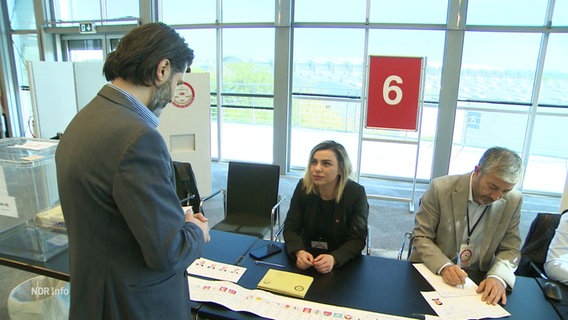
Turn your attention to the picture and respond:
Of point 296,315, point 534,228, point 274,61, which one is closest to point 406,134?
point 274,61

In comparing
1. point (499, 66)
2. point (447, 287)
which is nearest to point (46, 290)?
point (447, 287)

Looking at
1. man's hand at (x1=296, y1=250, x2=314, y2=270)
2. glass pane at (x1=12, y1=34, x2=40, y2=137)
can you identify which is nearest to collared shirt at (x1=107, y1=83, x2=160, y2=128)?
man's hand at (x1=296, y1=250, x2=314, y2=270)

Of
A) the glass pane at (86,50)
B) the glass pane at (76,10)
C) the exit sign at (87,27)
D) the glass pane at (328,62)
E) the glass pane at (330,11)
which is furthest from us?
the glass pane at (86,50)

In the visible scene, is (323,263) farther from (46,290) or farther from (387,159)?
(387,159)

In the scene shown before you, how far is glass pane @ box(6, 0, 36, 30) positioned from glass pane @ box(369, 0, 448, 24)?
6514 millimetres

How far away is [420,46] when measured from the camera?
5176 millimetres

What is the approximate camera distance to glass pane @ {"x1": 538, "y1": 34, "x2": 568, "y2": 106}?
15.7 feet

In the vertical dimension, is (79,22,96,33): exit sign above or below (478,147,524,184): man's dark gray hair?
above

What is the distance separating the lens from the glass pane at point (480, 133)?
5.18 meters

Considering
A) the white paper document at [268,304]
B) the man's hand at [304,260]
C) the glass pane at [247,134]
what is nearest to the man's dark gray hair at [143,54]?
the white paper document at [268,304]

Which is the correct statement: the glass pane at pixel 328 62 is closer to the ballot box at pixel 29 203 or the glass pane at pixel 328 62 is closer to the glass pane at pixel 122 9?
the glass pane at pixel 122 9

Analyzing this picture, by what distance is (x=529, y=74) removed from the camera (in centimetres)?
497

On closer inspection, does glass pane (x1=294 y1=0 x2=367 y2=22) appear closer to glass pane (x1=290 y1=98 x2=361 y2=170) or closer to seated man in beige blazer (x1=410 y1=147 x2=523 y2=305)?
glass pane (x1=290 y1=98 x2=361 y2=170)

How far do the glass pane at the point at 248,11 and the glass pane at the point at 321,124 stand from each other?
1392mm
